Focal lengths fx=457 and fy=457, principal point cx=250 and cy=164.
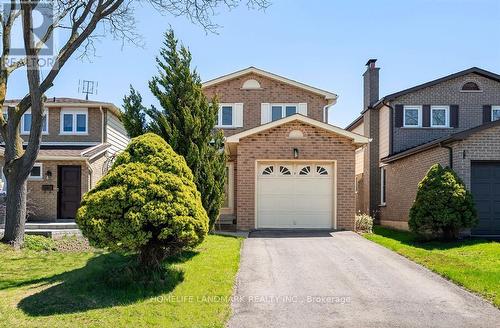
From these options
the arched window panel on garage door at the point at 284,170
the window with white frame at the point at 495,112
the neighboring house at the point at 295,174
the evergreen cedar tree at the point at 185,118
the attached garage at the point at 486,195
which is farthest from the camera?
the window with white frame at the point at 495,112

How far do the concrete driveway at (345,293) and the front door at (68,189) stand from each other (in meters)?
9.60

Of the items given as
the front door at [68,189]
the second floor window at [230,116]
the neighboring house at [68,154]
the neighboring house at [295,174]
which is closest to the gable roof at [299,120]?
the neighboring house at [295,174]

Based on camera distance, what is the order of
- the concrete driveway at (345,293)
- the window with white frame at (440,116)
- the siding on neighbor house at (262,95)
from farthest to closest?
the siding on neighbor house at (262,95)
the window with white frame at (440,116)
the concrete driveway at (345,293)

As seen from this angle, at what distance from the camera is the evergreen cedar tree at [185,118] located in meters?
11.0

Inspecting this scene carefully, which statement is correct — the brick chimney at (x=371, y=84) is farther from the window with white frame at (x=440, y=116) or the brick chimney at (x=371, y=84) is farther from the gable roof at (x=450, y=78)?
the window with white frame at (x=440, y=116)

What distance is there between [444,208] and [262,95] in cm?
1012

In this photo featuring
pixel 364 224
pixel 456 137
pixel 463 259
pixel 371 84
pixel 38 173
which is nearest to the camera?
pixel 463 259

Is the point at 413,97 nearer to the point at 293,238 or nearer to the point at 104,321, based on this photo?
the point at 293,238

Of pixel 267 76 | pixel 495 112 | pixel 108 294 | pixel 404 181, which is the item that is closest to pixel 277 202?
pixel 404 181

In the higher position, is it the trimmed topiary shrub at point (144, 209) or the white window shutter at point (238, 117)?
the white window shutter at point (238, 117)

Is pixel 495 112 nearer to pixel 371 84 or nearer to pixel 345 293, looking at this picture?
pixel 371 84

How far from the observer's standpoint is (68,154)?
59.5 ft

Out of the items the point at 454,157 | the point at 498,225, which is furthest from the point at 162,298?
the point at 498,225

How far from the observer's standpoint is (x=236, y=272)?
9.38 m
